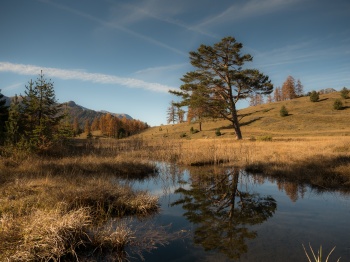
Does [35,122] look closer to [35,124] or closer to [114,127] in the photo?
[35,124]

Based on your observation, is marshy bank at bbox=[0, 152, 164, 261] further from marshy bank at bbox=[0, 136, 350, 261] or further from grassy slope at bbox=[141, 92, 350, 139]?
grassy slope at bbox=[141, 92, 350, 139]

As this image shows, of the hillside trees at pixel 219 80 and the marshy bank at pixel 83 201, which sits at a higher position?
the hillside trees at pixel 219 80

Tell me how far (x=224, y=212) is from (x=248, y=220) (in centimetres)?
72

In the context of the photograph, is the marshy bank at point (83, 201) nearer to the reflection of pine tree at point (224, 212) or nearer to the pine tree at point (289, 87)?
the reflection of pine tree at point (224, 212)

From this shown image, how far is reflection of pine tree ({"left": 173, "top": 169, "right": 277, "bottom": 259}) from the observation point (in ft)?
15.9

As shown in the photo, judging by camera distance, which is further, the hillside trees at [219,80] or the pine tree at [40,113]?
the hillside trees at [219,80]

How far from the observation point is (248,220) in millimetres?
6043

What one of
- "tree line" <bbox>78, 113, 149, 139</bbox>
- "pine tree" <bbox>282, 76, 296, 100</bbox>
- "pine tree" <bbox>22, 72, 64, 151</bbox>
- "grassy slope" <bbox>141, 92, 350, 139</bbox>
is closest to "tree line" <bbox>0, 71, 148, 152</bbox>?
"pine tree" <bbox>22, 72, 64, 151</bbox>

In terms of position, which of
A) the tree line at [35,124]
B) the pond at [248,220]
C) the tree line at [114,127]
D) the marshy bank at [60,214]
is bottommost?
the pond at [248,220]

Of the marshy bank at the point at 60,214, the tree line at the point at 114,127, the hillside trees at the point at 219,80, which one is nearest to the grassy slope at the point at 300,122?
the hillside trees at the point at 219,80

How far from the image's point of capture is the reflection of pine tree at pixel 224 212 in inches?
191

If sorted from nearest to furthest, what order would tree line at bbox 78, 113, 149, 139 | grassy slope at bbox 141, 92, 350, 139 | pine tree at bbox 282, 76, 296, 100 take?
grassy slope at bbox 141, 92, 350, 139
tree line at bbox 78, 113, 149, 139
pine tree at bbox 282, 76, 296, 100

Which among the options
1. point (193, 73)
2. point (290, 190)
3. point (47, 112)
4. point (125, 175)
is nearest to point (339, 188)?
point (290, 190)

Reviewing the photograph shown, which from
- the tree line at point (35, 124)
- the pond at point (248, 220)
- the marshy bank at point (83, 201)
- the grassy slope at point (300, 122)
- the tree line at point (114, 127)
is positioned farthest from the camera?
the tree line at point (114, 127)
